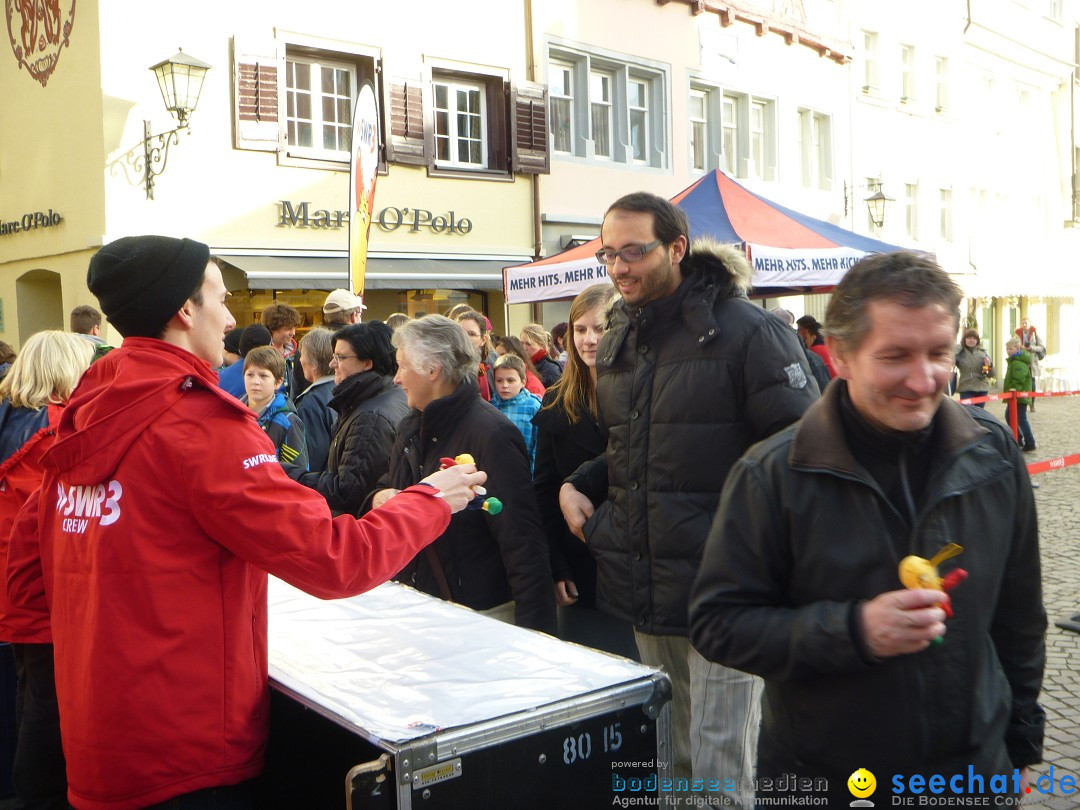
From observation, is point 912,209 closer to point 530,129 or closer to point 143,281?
point 530,129

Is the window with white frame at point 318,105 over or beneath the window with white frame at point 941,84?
beneath

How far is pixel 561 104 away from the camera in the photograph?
54.6 feet

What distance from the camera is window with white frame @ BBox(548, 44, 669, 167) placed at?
54.6 ft

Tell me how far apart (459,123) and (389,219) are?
210cm

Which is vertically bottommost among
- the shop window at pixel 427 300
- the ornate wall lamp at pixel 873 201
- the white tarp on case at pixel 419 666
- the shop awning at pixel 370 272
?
the white tarp on case at pixel 419 666

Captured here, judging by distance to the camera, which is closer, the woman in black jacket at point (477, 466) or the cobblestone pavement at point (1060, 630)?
the woman in black jacket at point (477, 466)

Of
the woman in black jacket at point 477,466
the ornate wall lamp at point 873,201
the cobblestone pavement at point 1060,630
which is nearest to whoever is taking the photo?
the woman in black jacket at point 477,466

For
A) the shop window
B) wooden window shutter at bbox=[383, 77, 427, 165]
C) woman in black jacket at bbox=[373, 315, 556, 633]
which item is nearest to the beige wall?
wooden window shutter at bbox=[383, 77, 427, 165]

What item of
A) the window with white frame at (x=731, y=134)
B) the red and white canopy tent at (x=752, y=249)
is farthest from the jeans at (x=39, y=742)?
the window with white frame at (x=731, y=134)

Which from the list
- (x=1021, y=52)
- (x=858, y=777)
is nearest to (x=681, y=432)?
(x=858, y=777)

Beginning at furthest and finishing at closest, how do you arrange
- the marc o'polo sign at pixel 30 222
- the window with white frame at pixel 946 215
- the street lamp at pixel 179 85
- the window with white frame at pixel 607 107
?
1. the window with white frame at pixel 946 215
2. the window with white frame at pixel 607 107
3. the marc o'polo sign at pixel 30 222
4. the street lamp at pixel 179 85

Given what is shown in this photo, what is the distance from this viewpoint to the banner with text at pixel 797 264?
8.26 meters

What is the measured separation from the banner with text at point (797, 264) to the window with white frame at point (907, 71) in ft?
59.1

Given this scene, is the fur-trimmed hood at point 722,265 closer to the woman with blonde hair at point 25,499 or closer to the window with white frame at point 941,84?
the woman with blonde hair at point 25,499
